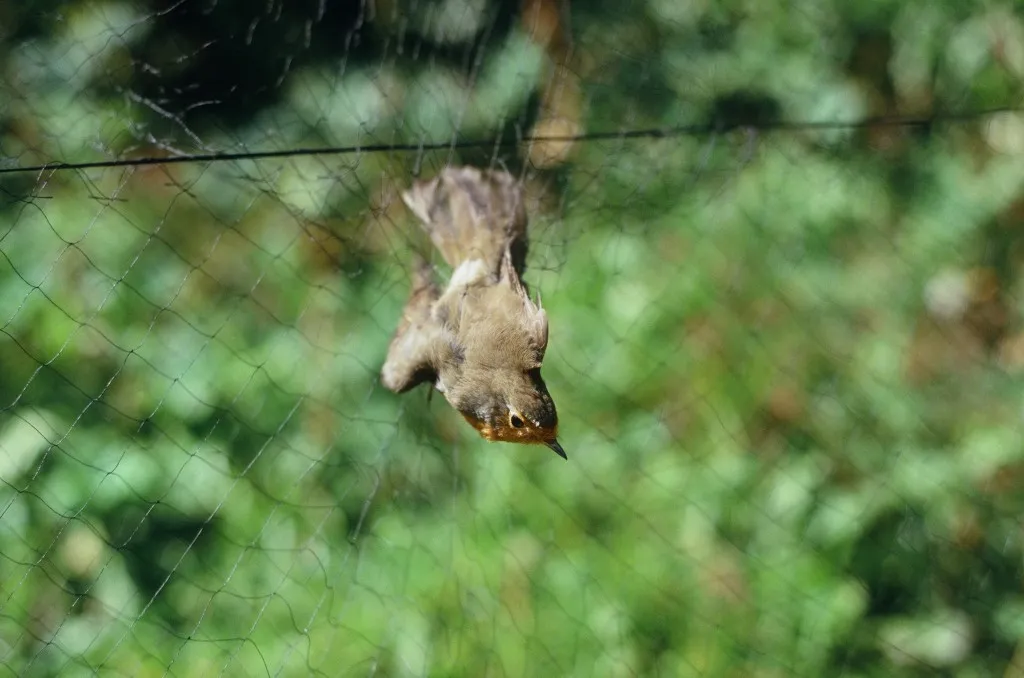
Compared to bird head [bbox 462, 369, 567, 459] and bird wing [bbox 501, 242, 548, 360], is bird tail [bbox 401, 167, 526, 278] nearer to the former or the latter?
bird wing [bbox 501, 242, 548, 360]

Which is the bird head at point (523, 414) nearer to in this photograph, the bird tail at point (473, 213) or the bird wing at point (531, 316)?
the bird wing at point (531, 316)

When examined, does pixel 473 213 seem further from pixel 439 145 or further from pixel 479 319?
pixel 479 319

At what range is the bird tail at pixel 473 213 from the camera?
9.11ft

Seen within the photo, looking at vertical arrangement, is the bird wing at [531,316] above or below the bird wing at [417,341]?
above

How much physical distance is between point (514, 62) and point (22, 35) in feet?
5.07

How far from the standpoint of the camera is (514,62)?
12.5 feet

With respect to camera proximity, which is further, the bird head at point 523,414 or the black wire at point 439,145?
the bird head at point 523,414

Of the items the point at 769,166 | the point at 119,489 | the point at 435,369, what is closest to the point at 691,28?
the point at 769,166

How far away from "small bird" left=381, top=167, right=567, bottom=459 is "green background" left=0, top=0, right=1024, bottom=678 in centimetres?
15

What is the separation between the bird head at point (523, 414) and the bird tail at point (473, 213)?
32 centimetres

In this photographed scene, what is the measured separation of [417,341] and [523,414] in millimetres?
389

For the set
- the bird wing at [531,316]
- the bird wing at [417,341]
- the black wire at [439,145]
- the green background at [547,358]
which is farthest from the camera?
the green background at [547,358]

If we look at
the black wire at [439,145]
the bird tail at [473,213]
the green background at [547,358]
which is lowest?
the green background at [547,358]

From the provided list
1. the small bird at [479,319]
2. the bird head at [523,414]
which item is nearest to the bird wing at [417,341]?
the small bird at [479,319]
